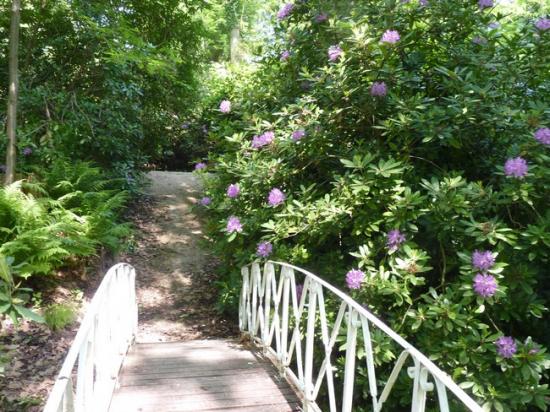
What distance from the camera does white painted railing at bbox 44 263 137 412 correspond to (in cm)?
133

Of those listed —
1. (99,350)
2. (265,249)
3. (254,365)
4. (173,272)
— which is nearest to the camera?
(99,350)

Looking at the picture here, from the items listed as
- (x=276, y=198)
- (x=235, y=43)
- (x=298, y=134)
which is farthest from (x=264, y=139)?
(x=235, y=43)

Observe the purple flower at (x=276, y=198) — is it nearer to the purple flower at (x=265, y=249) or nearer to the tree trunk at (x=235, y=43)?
the purple flower at (x=265, y=249)

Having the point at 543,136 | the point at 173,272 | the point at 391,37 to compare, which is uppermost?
the point at 391,37

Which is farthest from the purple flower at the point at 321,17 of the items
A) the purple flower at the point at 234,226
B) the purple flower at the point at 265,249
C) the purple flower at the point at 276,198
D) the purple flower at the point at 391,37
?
the purple flower at the point at 265,249

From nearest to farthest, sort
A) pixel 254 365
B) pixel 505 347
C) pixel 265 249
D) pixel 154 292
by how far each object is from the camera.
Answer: pixel 505 347, pixel 254 365, pixel 265 249, pixel 154 292

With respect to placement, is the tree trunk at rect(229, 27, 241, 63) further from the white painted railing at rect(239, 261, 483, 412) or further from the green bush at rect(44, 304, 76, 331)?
the green bush at rect(44, 304, 76, 331)

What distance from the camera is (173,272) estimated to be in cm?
713

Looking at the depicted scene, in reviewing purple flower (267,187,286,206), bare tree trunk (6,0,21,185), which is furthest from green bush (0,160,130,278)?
purple flower (267,187,286,206)

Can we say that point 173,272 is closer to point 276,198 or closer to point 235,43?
point 276,198

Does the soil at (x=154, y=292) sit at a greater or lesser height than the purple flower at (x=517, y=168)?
lesser

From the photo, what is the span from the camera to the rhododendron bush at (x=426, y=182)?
269 centimetres

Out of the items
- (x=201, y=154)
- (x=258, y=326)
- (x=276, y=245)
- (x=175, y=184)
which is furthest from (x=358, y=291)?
(x=201, y=154)

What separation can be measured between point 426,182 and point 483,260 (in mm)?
614
